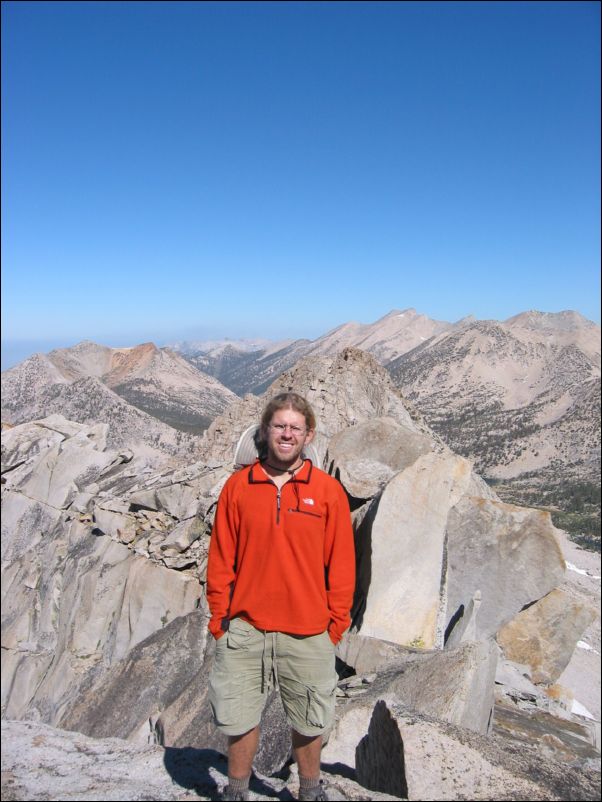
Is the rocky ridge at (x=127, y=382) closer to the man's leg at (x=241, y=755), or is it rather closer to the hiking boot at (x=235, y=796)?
the man's leg at (x=241, y=755)

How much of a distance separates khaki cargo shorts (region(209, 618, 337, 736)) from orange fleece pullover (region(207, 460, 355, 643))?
4.0 inches

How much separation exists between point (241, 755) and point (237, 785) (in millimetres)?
183

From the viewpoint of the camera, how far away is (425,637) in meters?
8.34

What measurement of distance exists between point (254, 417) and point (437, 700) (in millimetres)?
11443

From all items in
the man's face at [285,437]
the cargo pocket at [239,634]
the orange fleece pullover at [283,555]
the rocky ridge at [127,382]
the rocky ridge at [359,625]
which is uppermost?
the rocky ridge at [127,382]

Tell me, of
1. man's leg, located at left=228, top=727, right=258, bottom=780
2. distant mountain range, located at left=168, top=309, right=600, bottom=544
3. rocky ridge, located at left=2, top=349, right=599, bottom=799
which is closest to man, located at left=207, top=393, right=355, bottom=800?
man's leg, located at left=228, top=727, right=258, bottom=780

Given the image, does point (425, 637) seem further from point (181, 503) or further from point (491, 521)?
point (181, 503)

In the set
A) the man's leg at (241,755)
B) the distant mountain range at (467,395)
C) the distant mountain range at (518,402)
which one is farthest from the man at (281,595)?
the distant mountain range at (518,402)

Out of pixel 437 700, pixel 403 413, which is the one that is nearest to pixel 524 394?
pixel 403 413

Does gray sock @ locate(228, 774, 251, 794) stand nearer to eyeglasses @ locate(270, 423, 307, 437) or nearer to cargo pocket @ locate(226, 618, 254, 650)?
cargo pocket @ locate(226, 618, 254, 650)

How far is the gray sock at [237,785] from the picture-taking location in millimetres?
3803

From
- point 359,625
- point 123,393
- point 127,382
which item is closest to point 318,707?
point 359,625

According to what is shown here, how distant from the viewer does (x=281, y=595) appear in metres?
3.99

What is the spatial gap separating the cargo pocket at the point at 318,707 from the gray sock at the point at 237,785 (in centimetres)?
60
